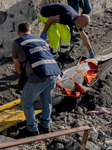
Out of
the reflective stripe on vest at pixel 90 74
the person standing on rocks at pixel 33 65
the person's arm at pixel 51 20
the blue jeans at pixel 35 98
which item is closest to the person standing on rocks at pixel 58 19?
the person's arm at pixel 51 20

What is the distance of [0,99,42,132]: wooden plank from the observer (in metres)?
3.07

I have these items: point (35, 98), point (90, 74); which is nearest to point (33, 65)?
point (35, 98)

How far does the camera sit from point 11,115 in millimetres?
3309

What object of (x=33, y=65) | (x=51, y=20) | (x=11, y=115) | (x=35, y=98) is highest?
(x=51, y=20)

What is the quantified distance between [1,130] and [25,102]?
20.9 inches

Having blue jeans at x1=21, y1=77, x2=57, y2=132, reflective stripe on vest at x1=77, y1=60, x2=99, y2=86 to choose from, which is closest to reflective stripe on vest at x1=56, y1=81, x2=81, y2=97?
reflective stripe on vest at x1=77, y1=60, x2=99, y2=86

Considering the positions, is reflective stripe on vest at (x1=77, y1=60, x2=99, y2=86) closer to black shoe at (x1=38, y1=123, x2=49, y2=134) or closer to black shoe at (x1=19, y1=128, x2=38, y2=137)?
black shoe at (x1=38, y1=123, x2=49, y2=134)

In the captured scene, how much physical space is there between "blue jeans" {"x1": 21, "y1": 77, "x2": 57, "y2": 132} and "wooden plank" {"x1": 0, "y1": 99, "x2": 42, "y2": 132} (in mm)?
281

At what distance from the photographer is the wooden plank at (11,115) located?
307cm

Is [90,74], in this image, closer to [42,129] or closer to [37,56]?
[42,129]

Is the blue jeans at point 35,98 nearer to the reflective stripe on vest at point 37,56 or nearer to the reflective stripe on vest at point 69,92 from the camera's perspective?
the reflective stripe on vest at point 37,56

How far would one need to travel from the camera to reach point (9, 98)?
3.94m

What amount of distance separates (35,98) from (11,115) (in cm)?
68

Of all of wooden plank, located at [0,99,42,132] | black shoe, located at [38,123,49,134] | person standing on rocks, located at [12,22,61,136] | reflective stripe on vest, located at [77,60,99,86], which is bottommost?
black shoe, located at [38,123,49,134]
